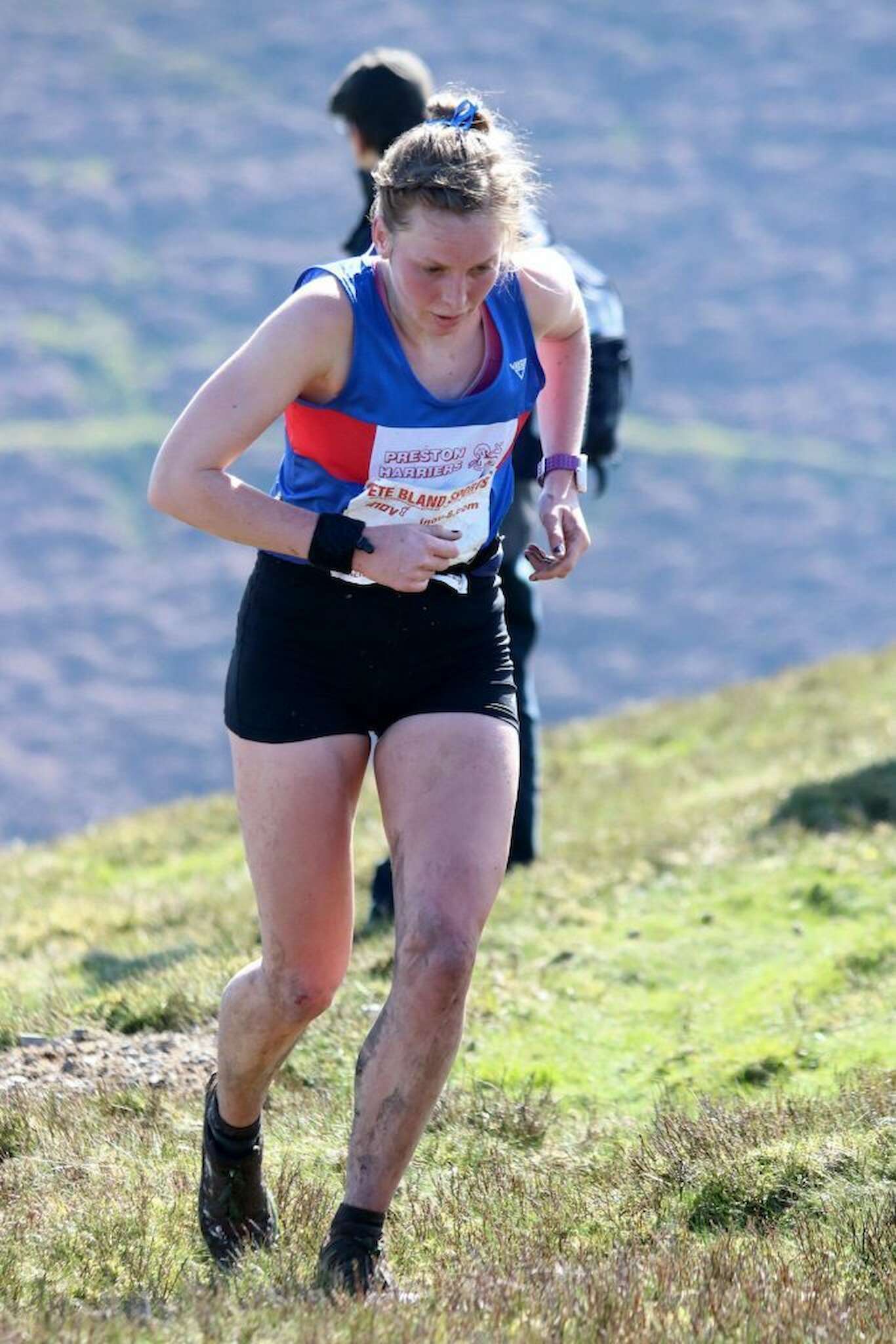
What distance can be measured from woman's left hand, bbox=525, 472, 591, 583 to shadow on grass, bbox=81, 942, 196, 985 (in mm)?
3391

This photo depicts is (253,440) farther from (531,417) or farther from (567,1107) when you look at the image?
(531,417)

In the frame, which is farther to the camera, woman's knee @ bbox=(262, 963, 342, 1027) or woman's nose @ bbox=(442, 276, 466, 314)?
woman's knee @ bbox=(262, 963, 342, 1027)

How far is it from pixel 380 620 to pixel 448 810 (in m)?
0.51

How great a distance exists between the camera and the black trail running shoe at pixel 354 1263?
401 cm

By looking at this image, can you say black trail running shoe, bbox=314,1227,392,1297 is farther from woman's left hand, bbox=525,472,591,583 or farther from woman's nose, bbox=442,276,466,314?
woman's nose, bbox=442,276,466,314

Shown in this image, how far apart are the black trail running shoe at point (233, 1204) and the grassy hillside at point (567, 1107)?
0.09m

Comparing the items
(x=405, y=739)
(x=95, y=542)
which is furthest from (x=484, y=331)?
(x=95, y=542)

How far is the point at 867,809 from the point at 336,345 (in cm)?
649

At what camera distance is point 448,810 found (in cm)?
425

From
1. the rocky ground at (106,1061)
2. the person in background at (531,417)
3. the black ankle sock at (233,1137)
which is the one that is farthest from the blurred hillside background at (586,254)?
the black ankle sock at (233,1137)

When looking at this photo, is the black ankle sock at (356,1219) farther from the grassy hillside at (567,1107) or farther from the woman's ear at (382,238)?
the woman's ear at (382,238)

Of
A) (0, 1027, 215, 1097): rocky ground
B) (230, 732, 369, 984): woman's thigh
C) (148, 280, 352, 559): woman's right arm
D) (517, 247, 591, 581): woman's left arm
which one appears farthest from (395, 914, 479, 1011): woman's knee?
(0, 1027, 215, 1097): rocky ground

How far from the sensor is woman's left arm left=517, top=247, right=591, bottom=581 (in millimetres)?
4711

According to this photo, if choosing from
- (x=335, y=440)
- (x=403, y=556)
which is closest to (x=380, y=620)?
(x=403, y=556)
